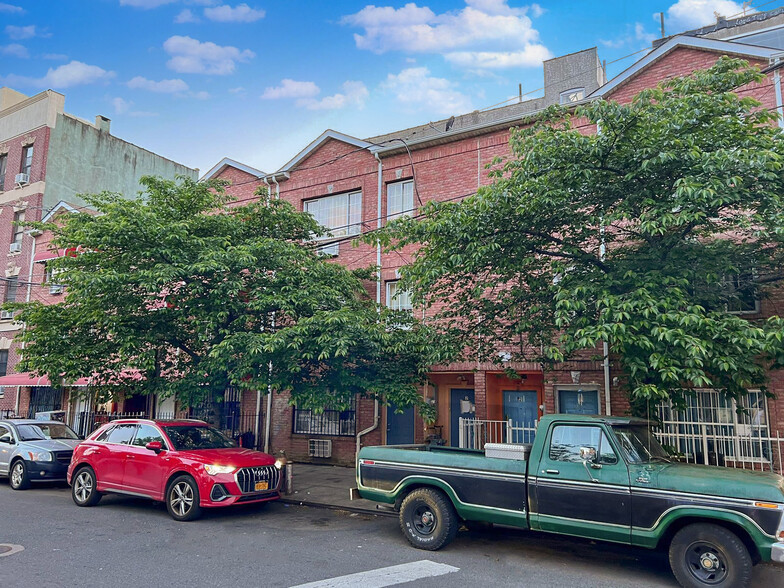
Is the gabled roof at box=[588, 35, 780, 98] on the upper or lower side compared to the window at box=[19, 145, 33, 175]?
lower

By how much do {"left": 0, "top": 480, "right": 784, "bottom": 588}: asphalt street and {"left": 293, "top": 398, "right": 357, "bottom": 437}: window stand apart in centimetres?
625

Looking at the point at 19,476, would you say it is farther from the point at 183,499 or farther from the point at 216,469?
the point at 216,469

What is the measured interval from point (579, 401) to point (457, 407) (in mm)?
3452

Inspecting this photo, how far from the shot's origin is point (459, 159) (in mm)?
15727

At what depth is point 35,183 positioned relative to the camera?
24.9m

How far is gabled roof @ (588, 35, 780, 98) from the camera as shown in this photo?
40.6 feet

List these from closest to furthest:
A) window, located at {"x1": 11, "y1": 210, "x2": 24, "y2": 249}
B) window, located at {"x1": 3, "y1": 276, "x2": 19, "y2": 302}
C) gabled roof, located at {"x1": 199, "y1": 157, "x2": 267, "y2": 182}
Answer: gabled roof, located at {"x1": 199, "y1": 157, "x2": 267, "y2": 182} < window, located at {"x1": 3, "y1": 276, "x2": 19, "y2": 302} < window, located at {"x1": 11, "y1": 210, "x2": 24, "y2": 249}

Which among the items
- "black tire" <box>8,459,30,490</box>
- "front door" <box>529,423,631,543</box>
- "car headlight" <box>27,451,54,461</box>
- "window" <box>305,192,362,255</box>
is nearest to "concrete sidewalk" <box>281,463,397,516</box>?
"front door" <box>529,423,631,543</box>

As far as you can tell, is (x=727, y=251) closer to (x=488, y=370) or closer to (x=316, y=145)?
(x=488, y=370)

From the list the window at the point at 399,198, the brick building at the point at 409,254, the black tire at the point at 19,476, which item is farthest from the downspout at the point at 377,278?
the black tire at the point at 19,476

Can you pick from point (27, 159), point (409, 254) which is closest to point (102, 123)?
point (27, 159)

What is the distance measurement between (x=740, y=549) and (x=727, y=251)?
4.48 meters

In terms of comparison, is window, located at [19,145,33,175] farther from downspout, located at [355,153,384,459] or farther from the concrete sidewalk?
the concrete sidewalk

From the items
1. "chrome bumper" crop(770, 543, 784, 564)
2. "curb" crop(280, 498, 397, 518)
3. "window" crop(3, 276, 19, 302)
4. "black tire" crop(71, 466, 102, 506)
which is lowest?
"curb" crop(280, 498, 397, 518)
